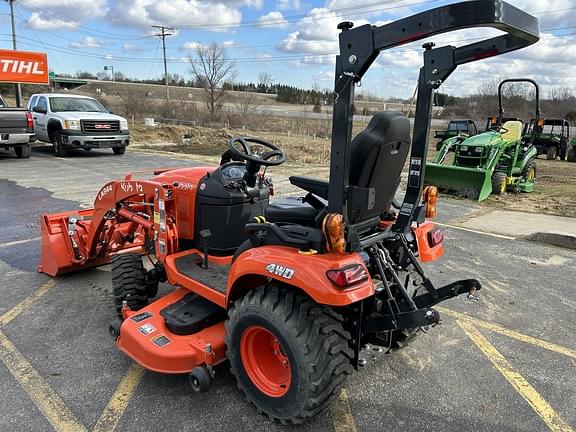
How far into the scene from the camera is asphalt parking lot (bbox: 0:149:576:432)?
2.79 metres

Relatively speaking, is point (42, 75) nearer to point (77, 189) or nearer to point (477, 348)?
point (77, 189)

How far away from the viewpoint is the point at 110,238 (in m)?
4.77

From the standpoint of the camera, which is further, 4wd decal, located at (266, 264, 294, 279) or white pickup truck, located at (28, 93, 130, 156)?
white pickup truck, located at (28, 93, 130, 156)

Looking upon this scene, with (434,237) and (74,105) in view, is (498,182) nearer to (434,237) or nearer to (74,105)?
(434,237)

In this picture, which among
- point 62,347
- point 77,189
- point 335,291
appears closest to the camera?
point 335,291

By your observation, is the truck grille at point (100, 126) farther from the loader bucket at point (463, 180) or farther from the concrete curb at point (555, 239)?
the concrete curb at point (555, 239)

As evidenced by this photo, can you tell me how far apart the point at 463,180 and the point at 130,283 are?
27.9ft

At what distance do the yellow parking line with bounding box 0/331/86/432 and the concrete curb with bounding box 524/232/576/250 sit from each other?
6474 mm

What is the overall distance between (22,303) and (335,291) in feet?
11.1

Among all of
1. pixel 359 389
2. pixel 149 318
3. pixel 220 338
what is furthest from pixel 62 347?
pixel 359 389

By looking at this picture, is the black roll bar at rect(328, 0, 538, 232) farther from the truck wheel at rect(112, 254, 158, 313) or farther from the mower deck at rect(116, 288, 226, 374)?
the truck wheel at rect(112, 254, 158, 313)

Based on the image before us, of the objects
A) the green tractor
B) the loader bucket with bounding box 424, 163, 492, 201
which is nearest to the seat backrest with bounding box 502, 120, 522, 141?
the green tractor

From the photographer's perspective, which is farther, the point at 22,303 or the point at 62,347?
the point at 22,303

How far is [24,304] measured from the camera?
14.0 ft
